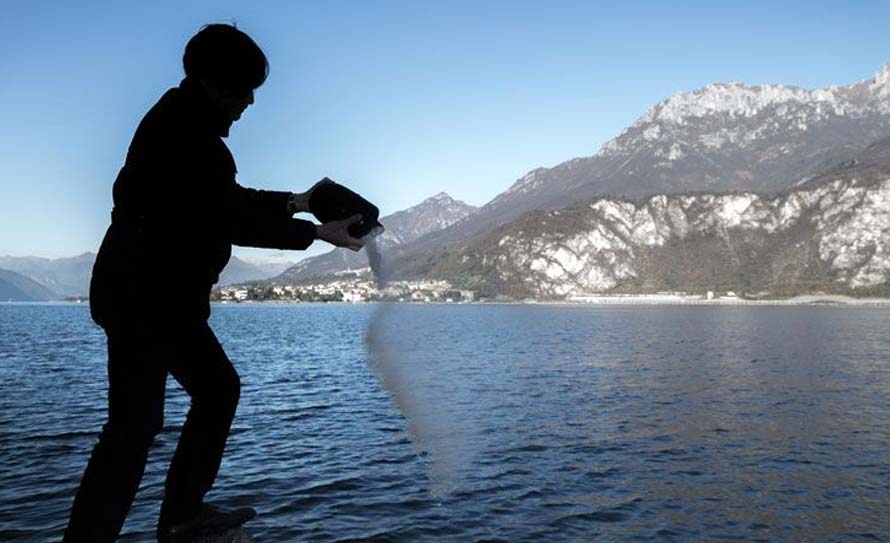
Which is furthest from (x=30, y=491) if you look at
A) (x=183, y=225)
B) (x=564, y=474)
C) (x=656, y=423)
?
(x=656, y=423)

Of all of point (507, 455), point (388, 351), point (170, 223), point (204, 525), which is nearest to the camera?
point (170, 223)

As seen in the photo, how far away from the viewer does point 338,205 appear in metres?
4.79

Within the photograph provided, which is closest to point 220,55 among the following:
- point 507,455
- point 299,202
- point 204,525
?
point 299,202

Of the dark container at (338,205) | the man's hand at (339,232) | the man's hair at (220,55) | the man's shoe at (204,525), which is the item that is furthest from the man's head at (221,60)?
the man's shoe at (204,525)

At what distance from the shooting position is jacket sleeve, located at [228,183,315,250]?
4.34 meters

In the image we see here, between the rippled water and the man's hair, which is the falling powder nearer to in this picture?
the rippled water

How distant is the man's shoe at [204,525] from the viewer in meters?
4.99

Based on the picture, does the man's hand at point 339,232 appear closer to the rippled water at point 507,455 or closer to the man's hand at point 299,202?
the man's hand at point 299,202

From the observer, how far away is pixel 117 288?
4.21m

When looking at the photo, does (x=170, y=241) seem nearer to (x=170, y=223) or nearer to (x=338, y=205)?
(x=170, y=223)

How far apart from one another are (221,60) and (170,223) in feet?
4.09

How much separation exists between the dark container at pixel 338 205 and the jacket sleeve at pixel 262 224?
0.81ft

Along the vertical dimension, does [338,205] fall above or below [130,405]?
above

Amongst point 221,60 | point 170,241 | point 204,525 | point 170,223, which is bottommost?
point 204,525
